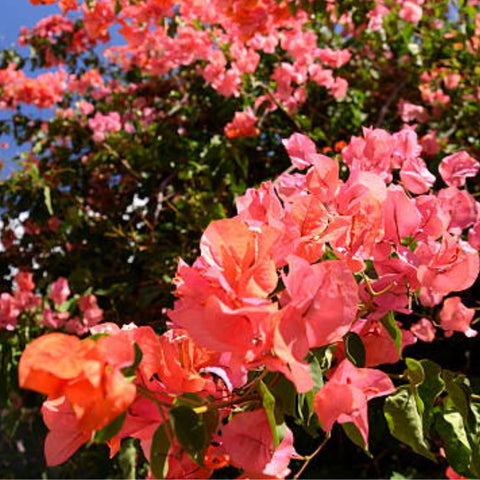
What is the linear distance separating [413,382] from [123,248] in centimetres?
188

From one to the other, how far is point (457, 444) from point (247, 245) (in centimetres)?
34

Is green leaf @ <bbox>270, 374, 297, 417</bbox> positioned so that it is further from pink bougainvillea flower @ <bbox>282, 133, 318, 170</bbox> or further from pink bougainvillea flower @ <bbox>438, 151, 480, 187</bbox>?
pink bougainvillea flower @ <bbox>438, 151, 480, 187</bbox>

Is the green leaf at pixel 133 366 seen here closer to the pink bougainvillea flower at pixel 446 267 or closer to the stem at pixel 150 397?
the stem at pixel 150 397

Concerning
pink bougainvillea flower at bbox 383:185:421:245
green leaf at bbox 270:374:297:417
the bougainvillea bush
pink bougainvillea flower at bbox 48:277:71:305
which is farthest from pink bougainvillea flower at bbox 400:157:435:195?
pink bougainvillea flower at bbox 48:277:71:305

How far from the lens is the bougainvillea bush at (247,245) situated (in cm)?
40

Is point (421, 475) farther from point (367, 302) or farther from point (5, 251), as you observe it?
point (5, 251)

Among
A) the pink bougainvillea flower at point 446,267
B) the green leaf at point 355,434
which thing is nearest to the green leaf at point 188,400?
the green leaf at point 355,434

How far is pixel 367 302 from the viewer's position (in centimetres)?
57

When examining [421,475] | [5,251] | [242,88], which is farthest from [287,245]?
[5,251]

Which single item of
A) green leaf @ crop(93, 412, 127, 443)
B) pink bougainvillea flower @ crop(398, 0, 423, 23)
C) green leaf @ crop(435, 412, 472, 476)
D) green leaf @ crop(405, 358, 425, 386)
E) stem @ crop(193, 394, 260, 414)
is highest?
pink bougainvillea flower @ crop(398, 0, 423, 23)

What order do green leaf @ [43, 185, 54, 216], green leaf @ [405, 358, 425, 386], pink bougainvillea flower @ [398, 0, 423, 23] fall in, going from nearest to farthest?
green leaf @ [405, 358, 425, 386] → green leaf @ [43, 185, 54, 216] → pink bougainvillea flower @ [398, 0, 423, 23]

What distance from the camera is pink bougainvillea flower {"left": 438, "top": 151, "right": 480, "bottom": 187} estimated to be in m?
0.86

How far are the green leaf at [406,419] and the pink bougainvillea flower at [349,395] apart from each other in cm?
6

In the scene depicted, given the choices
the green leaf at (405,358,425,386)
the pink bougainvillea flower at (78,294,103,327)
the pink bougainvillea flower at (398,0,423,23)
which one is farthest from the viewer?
the pink bougainvillea flower at (398,0,423,23)
